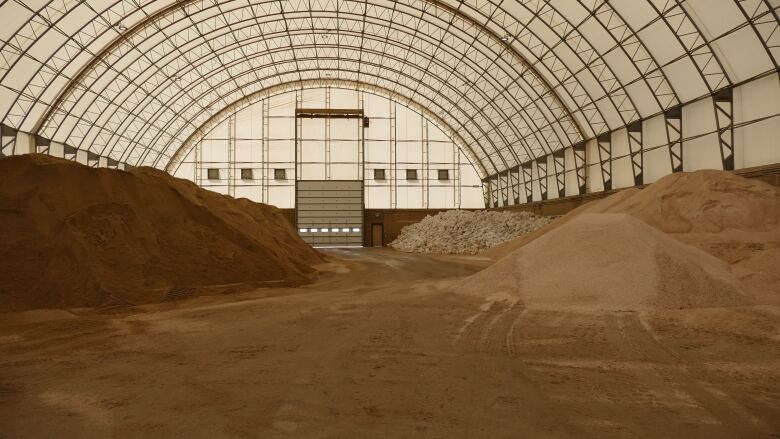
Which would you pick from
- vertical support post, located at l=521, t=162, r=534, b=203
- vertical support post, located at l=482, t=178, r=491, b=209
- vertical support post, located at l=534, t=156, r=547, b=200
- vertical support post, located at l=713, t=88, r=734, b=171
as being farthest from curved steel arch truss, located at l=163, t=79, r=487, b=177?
vertical support post, located at l=713, t=88, r=734, b=171

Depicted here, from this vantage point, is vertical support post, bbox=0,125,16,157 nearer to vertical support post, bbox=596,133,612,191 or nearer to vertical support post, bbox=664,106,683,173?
vertical support post, bbox=596,133,612,191

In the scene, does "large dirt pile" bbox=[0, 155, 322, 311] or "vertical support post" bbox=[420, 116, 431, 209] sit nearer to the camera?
"large dirt pile" bbox=[0, 155, 322, 311]

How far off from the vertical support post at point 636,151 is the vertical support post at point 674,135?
91.7 inches

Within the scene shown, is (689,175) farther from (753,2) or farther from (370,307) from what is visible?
(370,307)

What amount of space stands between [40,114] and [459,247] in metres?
29.4

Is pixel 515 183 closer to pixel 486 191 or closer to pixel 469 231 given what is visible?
pixel 486 191

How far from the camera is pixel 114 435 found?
12.9ft

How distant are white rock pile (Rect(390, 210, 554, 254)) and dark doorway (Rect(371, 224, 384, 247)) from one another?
7007 millimetres

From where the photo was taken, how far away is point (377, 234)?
45375mm

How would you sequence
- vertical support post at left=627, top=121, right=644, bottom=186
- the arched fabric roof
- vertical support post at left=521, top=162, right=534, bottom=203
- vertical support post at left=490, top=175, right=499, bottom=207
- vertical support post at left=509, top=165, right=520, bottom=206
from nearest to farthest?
the arched fabric roof < vertical support post at left=627, top=121, right=644, bottom=186 < vertical support post at left=521, top=162, right=534, bottom=203 < vertical support post at left=509, top=165, right=520, bottom=206 < vertical support post at left=490, top=175, right=499, bottom=207

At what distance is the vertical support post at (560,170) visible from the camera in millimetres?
34219

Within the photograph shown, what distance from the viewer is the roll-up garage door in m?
44.0

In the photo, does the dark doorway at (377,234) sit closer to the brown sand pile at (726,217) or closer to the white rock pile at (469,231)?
the white rock pile at (469,231)

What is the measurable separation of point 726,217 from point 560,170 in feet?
67.8
